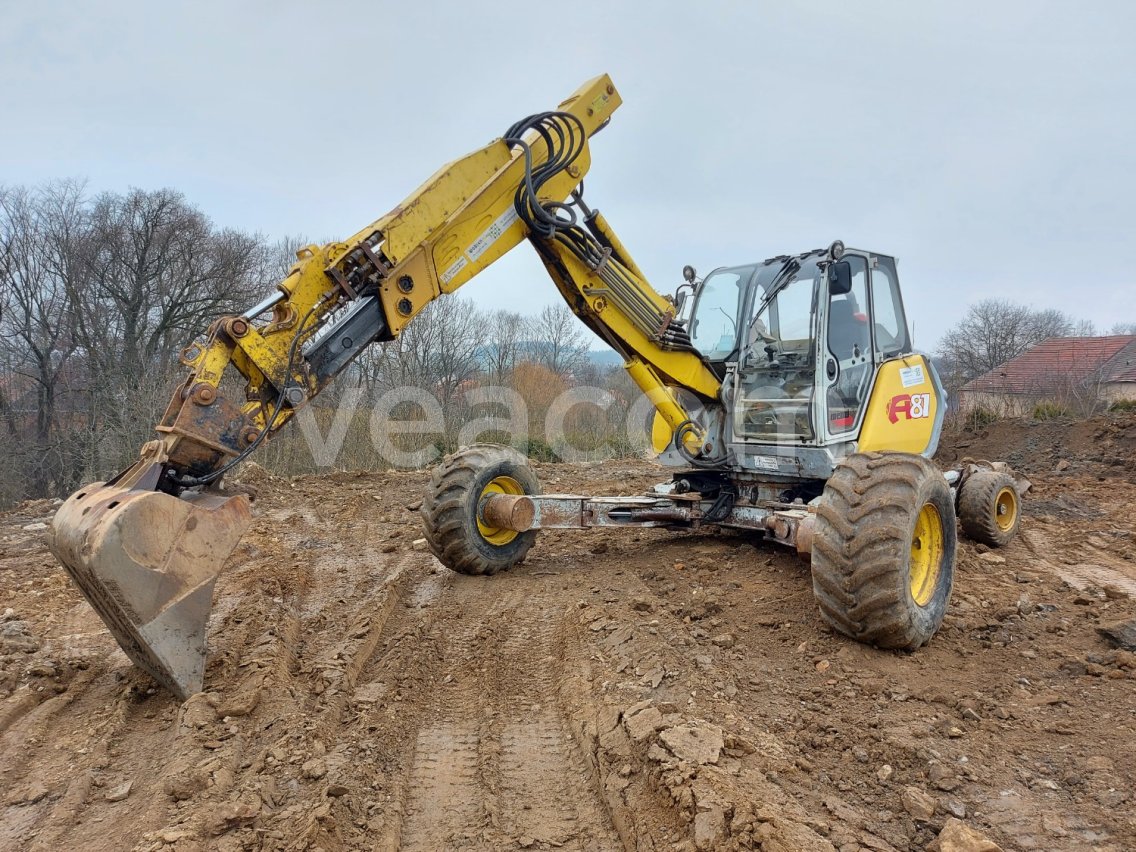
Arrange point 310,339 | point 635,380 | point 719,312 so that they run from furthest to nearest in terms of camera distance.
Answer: point 719,312 < point 635,380 < point 310,339

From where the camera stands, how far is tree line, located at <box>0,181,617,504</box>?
2233 centimetres

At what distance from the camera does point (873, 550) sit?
13.2 feet

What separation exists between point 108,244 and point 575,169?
91.6 ft

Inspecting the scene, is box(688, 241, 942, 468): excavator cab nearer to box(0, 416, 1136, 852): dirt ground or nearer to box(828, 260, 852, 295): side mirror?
box(828, 260, 852, 295): side mirror

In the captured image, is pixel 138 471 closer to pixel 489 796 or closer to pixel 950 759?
pixel 489 796

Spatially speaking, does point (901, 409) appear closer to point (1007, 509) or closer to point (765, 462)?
point (765, 462)

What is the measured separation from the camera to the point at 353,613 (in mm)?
5336

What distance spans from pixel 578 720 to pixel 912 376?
14.7 feet

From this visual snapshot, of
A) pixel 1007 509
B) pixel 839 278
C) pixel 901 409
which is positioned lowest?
pixel 1007 509

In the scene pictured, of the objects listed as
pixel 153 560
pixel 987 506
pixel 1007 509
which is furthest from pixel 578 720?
pixel 1007 509

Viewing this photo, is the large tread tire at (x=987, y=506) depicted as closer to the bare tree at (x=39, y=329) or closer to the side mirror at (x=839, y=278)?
the side mirror at (x=839, y=278)

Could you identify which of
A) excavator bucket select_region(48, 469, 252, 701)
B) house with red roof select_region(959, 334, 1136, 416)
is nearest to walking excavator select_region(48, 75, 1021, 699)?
excavator bucket select_region(48, 469, 252, 701)

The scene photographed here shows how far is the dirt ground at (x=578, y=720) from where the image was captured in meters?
2.72

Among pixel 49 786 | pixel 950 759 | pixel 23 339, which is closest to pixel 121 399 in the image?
pixel 23 339
